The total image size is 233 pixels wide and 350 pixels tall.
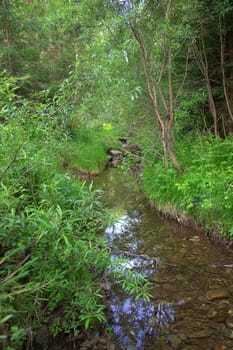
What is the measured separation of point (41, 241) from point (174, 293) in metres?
2.12

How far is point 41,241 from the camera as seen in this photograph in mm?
1896

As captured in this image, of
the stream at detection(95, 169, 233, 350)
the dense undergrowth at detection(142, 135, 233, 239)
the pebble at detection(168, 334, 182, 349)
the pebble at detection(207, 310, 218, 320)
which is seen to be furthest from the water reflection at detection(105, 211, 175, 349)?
the dense undergrowth at detection(142, 135, 233, 239)

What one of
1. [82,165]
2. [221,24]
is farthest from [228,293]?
[82,165]

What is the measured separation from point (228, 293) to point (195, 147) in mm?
3218

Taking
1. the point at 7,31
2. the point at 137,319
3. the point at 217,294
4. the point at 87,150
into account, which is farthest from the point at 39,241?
the point at 7,31

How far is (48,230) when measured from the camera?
1840mm

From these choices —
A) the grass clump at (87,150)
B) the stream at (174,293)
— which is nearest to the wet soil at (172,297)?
the stream at (174,293)

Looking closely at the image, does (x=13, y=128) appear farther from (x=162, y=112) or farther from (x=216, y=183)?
(x=162, y=112)

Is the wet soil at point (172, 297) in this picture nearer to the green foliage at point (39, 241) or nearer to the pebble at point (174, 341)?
Answer: the pebble at point (174, 341)

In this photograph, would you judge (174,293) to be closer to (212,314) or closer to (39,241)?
(212,314)

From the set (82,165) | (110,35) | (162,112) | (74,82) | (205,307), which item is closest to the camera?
(74,82)

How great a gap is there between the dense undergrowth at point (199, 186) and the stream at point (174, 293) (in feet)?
1.20

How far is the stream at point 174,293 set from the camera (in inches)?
104

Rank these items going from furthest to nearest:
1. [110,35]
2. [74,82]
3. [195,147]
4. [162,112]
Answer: [162,112] → [195,147] → [110,35] → [74,82]
